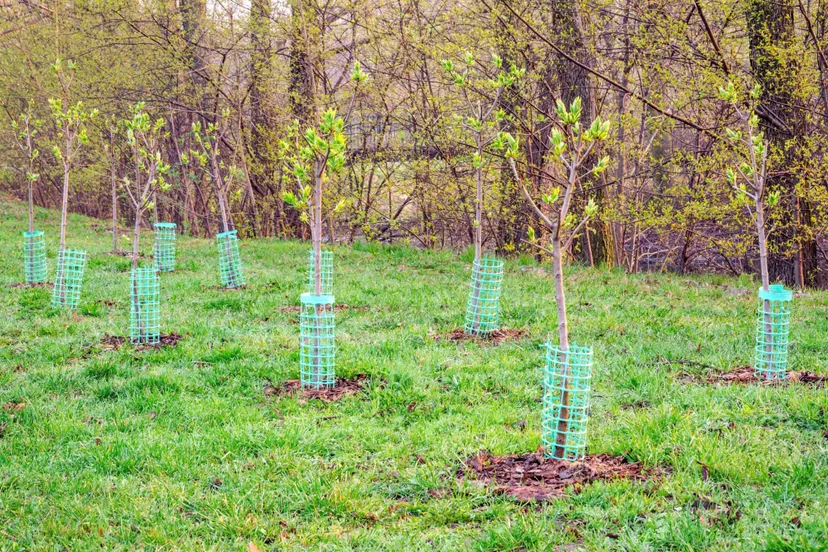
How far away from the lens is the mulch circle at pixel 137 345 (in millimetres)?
6107

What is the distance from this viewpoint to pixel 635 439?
12.3ft

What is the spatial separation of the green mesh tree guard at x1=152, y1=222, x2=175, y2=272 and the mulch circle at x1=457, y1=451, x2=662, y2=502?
7893 millimetres

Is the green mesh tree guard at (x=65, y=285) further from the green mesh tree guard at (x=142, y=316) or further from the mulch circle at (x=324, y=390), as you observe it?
the mulch circle at (x=324, y=390)

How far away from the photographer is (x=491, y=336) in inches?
251

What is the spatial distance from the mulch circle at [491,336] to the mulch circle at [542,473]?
8.21 ft

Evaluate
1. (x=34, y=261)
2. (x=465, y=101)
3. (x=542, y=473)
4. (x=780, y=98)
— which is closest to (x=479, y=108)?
(x=542, y=473)

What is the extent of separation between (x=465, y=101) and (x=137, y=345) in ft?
22.6

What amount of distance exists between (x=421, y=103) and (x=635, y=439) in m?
9.36

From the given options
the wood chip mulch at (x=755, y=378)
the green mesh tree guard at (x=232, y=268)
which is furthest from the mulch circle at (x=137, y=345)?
the wood chip mulch at (x=755, y=378)

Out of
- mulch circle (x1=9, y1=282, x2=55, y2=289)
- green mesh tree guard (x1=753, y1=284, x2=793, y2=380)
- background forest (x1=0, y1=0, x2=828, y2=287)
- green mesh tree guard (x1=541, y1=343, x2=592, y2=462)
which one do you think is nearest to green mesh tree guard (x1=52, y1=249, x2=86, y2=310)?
mulch circle (x1=9, y1=282, x2=55, y2=289)

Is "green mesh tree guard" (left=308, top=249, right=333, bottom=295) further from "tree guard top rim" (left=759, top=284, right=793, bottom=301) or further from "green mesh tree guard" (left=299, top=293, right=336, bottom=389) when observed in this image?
"tree guard top rim" (left=759, top=284, right=793, bottom=301)

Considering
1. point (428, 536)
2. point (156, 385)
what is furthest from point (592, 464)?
point (156, 385)

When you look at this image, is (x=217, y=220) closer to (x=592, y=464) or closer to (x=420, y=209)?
(x=420, y=209)

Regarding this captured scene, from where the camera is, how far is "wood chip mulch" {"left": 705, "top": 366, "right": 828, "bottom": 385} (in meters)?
4.79
